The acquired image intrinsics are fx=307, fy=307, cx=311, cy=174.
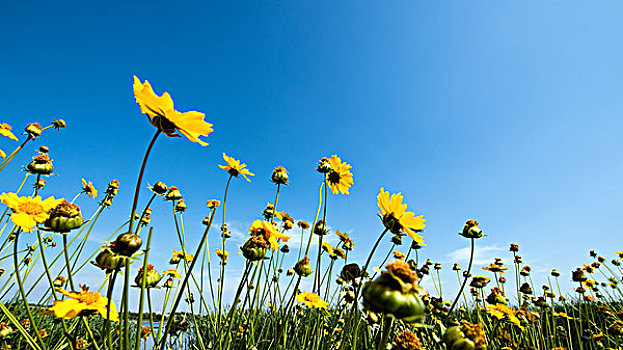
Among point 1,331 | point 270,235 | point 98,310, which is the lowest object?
point 1,331

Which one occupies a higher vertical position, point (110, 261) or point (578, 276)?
point (578, 276)

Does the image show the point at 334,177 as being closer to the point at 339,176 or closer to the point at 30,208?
the point at 339,176

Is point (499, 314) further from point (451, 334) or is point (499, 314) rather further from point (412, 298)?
point (412, 298)

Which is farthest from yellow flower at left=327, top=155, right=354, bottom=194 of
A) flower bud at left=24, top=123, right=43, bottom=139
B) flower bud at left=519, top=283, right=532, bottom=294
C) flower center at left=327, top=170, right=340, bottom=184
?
flower bud at left=519, top=283, right=532, bottom=294

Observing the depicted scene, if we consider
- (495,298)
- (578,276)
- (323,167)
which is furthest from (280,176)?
(578,276)

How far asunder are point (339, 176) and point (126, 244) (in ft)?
4.80

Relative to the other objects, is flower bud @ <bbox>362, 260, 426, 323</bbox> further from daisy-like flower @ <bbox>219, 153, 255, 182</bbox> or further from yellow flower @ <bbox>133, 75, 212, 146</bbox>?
daisy-like flower @ <bbox>219, 153, 255, 182</bbox>

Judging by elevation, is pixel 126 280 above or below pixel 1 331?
above

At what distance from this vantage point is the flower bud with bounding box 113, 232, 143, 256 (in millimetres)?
753

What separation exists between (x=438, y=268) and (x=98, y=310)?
3.80 metres

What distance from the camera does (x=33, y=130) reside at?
220 cm

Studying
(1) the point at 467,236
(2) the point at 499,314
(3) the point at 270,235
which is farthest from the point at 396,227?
(2) the point at 499,314

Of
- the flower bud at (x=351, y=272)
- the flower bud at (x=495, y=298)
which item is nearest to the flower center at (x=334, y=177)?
the flower bud at (x=351, y=272)

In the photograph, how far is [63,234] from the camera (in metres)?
0.87
